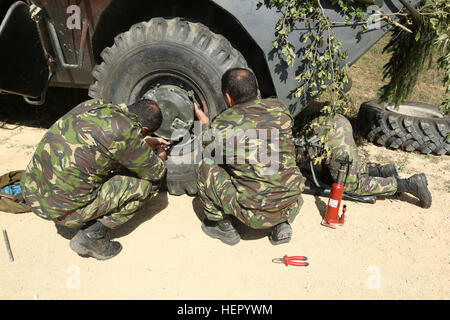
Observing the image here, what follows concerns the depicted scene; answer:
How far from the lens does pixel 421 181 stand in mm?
3309

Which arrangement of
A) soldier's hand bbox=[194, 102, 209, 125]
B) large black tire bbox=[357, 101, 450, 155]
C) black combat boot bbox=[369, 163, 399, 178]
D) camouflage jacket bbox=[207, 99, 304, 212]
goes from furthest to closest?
1. large black tire bbox=[357, 101, 450, 155]
2. black combat boot bbox=[369, 163, 399, 178]
3. soldier's hand bbox=[194, 102, 209, 125]
4. camouflage jacket bbox=[207, 99, 304, 212]

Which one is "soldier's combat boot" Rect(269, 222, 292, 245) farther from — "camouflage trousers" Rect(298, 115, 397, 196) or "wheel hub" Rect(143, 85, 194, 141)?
"wheel hub" Rect(143, 85, 194, 141)

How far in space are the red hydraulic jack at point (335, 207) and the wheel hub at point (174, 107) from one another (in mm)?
1324

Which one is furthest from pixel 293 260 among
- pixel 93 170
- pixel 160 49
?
pixel 160 49

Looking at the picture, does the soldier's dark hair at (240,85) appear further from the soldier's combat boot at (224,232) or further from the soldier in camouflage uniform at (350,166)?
the soldier's combat boot at (224,232)

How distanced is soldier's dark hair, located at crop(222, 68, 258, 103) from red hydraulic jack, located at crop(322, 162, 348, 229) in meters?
1.01

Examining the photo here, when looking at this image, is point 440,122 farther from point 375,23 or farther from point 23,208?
point 23,208

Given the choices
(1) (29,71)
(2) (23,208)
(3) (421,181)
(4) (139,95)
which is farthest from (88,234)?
(3) (421,181)

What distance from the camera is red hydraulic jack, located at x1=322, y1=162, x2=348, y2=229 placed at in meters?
2.98

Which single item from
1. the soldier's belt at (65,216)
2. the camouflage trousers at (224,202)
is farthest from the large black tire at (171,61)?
the soldier's belt at (65,216)

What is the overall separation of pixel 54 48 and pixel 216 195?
217 cm

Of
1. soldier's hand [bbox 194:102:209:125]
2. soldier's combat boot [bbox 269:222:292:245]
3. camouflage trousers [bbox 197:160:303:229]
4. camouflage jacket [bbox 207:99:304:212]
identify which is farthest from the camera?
soldier's hand [bbox 194:102:209:125]

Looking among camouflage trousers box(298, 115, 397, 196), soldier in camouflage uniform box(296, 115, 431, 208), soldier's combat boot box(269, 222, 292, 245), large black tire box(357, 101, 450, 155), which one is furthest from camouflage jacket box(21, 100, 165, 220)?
large black tire box(357, 101, 450, 155)

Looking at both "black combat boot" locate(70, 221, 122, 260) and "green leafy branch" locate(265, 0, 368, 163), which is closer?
"black combat boot" locate(70, 221, 122, 260)
